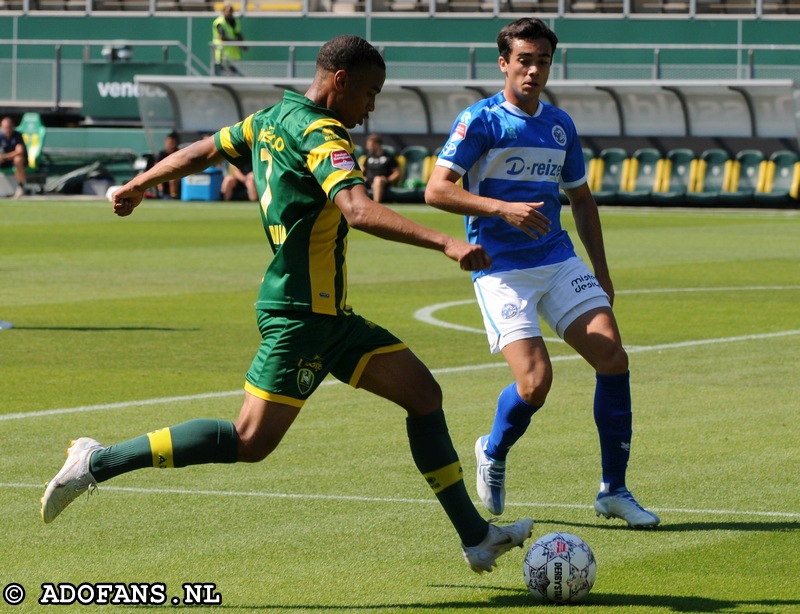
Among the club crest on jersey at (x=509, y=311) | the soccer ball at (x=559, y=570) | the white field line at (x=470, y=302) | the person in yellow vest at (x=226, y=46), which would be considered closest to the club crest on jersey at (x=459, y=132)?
the club crest on jersey at (x=509, y=311)

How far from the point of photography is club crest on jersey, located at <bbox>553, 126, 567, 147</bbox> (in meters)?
7.05

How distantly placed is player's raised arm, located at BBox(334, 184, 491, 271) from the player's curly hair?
0.51 metres

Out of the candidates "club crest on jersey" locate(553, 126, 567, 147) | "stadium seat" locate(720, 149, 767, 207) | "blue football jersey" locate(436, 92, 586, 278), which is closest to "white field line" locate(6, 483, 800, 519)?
"blue football jersey" locate(436, 92, 586, 278)

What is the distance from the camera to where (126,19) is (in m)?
43.2

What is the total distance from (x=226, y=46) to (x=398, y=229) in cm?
3562

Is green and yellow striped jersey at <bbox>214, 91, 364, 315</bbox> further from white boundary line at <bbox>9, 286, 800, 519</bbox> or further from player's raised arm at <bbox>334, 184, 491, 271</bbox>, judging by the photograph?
white boundary line at <bbox>9, 286, 800, 519</bbox>

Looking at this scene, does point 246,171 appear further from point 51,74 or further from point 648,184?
point 648,184

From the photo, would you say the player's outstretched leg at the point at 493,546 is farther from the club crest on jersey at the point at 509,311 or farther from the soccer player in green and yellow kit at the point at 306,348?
the club crest on jersey at the point at 509,311

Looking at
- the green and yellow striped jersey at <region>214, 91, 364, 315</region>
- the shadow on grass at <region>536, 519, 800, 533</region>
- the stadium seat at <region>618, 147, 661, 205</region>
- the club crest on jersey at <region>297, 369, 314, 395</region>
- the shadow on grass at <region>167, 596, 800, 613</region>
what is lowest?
the stadium seat at <region>618, 147, 661, 205</region>

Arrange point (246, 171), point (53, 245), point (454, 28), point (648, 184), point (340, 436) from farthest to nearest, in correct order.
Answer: point (454, 28) → point (246, 171) → point (648, 184) → point (53, 245) → point (340, 436)

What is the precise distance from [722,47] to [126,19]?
16.7 m

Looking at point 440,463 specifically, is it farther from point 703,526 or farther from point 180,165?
point 180,165

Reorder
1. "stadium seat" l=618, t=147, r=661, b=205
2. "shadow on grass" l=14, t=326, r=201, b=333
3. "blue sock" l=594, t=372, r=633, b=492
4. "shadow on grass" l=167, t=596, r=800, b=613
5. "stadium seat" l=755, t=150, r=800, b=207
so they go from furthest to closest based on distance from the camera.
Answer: "stadium seat" l=618, t=147, r=661, b=205
"stadium seat" l=755, t=150, r=800, b=207
"shadow on grass" l=14, t=326, r=201, b=333
"blue sock" l=594, t=372, r=633, b=492
"shadow on grass" l=167, t=596, r=800, b=613

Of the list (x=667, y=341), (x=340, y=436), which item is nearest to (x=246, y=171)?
(x=667, y=341)
